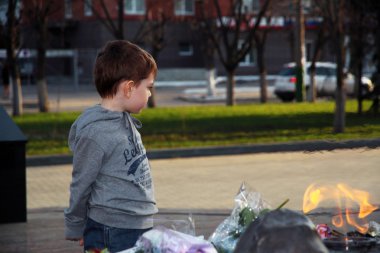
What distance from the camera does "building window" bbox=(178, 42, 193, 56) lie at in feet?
201

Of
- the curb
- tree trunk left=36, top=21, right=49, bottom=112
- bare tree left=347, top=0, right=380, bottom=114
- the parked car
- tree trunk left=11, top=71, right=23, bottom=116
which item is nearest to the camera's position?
the curb

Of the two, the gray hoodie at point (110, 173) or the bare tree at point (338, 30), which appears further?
the bare tree at point (338, 30)

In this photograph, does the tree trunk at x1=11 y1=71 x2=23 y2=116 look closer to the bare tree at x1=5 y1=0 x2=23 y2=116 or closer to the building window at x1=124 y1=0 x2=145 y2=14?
the bare tree at x1=5 y1=0 x2=23 y2=116

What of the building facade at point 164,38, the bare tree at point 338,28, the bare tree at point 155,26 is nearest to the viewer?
the bare tree at point 338,28

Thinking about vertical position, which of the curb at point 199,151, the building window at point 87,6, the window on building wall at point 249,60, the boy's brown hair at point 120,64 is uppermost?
the building window at point 87,6

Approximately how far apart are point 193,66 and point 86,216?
57.8 metres

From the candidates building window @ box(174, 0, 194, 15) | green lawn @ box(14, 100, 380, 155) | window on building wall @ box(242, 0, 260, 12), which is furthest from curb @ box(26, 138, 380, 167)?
building window @ box(174, 0, 194, 15)

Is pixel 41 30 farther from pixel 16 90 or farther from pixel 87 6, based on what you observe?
pixel 87 6

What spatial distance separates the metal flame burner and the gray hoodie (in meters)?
0.87

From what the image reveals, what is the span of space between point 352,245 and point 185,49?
5815 centimetres

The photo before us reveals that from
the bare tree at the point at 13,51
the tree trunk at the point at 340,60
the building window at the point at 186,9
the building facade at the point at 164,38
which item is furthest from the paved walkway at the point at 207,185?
the building window at the point at 186,9

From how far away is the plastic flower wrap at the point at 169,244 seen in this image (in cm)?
344

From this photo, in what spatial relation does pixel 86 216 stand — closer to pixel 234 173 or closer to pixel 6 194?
pixel 6 194

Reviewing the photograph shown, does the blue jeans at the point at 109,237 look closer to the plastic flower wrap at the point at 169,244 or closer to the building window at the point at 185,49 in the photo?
the plastic flower wrap at the point at 169,244
